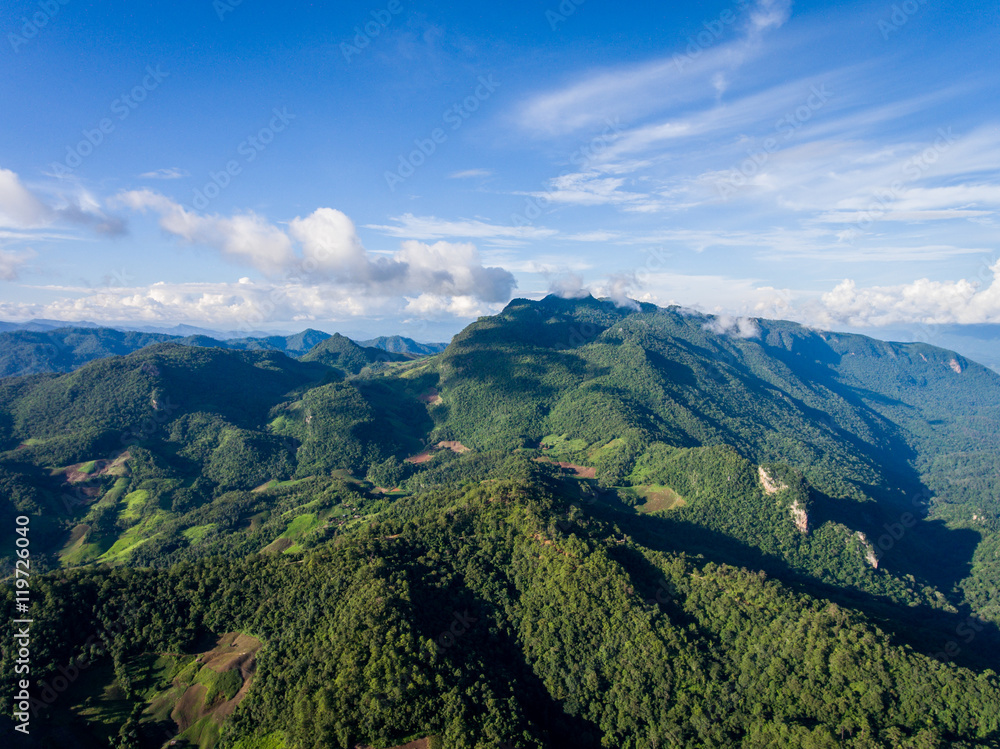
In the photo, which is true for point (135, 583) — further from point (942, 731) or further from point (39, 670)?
point (942, 731)

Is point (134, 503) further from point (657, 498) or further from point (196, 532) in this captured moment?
point (657, 498)

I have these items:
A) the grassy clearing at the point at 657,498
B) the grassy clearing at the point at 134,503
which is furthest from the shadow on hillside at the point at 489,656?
the grassy clearing at the point at 134,503

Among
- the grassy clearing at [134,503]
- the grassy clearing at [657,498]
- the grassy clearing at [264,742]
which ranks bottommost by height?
the grassy clearing at [657,498]

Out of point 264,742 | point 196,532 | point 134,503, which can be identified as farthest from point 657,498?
point 134,503

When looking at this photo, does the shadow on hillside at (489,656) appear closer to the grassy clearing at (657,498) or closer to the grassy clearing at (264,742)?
the grassy clearing at (264,742)

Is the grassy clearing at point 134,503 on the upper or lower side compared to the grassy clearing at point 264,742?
lower

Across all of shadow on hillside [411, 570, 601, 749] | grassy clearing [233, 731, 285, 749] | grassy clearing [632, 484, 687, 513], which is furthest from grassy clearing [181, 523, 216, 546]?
grassy clearing [632, 484, 687, 513]

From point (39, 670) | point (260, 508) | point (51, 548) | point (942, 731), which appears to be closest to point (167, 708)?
point (39, 670)

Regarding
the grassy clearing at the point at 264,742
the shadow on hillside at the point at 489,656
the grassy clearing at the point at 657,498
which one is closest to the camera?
the grassy clearing at the point at 264,742

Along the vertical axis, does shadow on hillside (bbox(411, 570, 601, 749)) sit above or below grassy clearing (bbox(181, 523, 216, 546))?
above

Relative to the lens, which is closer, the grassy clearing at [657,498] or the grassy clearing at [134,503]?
the grassy clearing at [657,498]

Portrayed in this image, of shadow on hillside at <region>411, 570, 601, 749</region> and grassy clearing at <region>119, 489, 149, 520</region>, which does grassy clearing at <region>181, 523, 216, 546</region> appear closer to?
grassy clearing at <region>119, 489, 149, 520</region>
